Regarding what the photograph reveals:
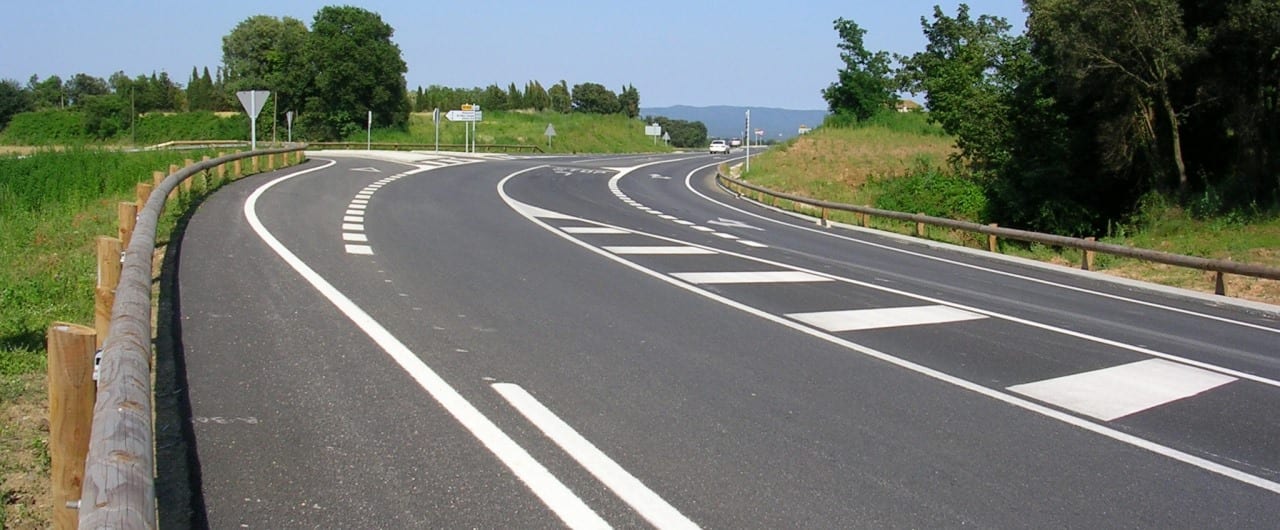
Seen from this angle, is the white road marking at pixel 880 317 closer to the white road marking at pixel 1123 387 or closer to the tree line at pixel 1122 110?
the white road marking at pixel 1123 387

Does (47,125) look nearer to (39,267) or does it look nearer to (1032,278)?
(39,267)

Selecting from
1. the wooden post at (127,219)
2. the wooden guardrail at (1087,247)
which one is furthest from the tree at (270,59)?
the wooden post at (127,219)

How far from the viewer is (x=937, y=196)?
36.5 metres

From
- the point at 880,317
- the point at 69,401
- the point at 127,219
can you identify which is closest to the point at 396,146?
the point at 127,219

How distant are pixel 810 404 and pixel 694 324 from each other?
301 centimetres

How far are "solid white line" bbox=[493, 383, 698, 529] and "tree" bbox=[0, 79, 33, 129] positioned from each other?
11162cm

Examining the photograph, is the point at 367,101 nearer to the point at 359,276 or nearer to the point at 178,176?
the point at 178,176

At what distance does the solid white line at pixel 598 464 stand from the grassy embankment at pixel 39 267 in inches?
103

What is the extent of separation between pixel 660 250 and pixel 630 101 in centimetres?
15144

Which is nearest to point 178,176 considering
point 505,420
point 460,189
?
point 460,189

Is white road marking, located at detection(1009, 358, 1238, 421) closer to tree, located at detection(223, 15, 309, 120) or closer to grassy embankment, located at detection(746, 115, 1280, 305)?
grassy embankment, located at detection(746, 115, 1280, 305)

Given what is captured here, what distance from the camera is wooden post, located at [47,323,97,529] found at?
4.12 m

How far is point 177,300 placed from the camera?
962 centimetres

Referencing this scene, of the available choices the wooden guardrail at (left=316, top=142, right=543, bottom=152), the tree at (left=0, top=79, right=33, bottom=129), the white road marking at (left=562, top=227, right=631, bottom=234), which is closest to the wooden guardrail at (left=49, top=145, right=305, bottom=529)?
the white road marking at (left=562, top=227, right=631, bottom=234)
